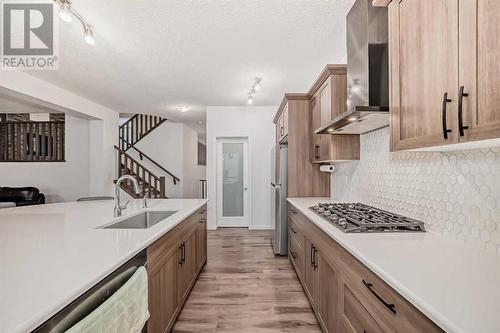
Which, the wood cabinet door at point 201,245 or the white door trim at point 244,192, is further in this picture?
the white door trim at point 244,192

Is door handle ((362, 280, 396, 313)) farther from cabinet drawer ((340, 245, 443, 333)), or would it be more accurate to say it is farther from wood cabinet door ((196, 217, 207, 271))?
wood cabinet door ((196, 217, 207, 271))

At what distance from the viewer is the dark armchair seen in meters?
5.82

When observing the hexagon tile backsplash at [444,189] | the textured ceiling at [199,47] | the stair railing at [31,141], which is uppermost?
the textured ceiling at [199,47]

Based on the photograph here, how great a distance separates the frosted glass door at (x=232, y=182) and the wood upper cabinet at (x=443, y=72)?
14.5 feet

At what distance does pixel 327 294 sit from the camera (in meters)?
1.78

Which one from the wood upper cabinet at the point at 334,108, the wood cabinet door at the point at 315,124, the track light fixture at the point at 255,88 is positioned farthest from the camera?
the track light fixture at the point at 255,88

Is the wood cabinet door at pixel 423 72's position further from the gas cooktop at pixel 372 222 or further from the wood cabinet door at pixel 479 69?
the gas cooktop at pixel 372 222

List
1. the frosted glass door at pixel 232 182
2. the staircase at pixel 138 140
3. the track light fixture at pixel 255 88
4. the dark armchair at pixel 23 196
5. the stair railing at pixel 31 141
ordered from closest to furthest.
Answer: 1. the track light fixture at pixel 255 88
2. the frosted glass door at pixel 232 182
3. the dark armchair at pixel 23 196
4. the stair railing at pixel 31 141
5. the staircase at pixel 138 140

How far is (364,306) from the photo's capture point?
1186 millimetres

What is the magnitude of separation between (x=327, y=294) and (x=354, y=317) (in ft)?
1.62

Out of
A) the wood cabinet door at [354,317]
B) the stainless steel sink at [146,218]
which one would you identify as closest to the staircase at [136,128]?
the stainless steel sink at [146,218]

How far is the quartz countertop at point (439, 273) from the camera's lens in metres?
0.70

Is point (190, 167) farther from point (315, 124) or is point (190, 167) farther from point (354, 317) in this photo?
point (354, 317)

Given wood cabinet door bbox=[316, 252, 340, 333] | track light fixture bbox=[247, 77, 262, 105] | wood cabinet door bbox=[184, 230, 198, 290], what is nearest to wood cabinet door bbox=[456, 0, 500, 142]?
wood cabinet door bbox=[316, 252, 340, 333]
